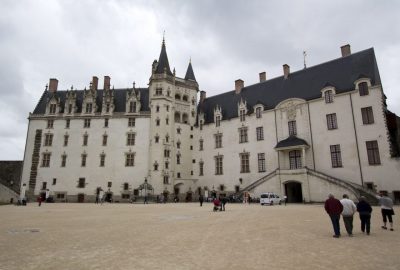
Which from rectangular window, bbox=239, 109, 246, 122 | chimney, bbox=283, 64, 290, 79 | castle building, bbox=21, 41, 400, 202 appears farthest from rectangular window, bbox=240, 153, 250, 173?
chimney, bbox=283, 64, 290, 79

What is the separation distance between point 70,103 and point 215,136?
24.8 m

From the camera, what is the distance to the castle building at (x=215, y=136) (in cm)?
3103

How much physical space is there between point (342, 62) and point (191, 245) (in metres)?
35.8

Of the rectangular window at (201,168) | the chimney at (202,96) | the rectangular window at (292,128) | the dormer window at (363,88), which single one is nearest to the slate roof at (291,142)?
the rectangular window at (292,128)

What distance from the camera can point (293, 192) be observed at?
35.3m

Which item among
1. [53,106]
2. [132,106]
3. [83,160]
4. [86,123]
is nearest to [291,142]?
[132,106]

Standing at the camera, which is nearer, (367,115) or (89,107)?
(367,115)

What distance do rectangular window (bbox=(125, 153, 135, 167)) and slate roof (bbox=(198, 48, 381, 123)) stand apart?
13.5m

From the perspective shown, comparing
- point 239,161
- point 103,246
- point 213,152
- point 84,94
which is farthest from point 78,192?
point 103,246

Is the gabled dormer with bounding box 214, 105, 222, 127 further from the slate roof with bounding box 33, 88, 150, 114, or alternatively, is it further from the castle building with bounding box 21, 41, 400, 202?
the slate roof with bounding box 33, 88, 150, 114

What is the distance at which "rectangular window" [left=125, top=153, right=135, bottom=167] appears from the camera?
140 ft

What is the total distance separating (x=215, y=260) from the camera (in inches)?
248

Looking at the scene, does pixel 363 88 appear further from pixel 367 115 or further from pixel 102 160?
pixel 102 160

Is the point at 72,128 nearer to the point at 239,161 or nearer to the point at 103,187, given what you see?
the point at 103,187
